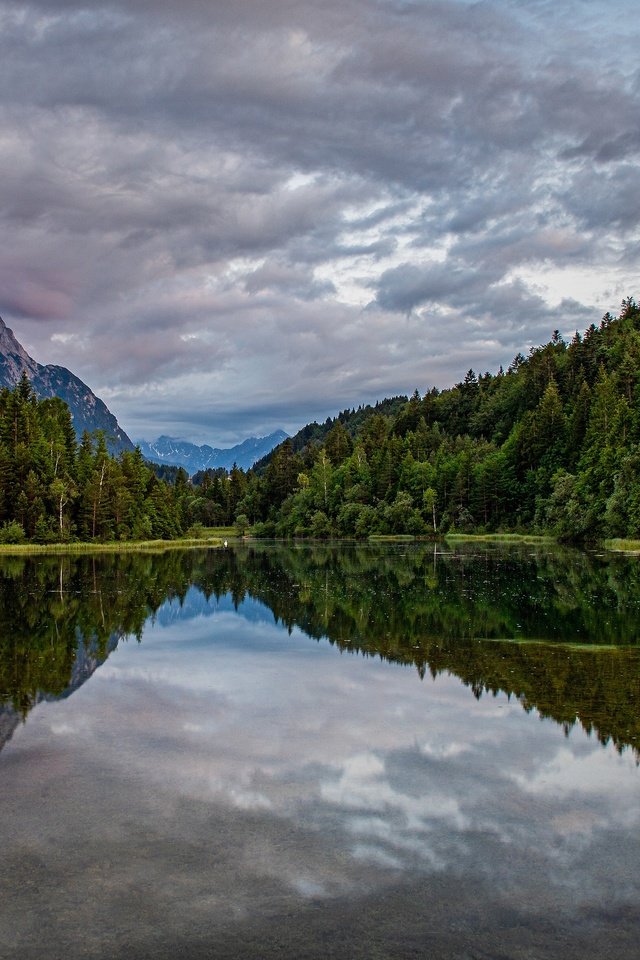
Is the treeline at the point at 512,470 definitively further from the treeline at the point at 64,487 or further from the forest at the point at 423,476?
the treeline at the point at 64,487

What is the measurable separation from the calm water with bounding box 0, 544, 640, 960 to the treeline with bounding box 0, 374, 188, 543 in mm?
81913

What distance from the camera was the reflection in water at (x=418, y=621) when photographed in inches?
798

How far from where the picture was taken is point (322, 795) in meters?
12.6

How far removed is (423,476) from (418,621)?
128m

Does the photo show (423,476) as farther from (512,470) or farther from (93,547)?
(93,547)

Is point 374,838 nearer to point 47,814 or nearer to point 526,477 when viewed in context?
point 47,814

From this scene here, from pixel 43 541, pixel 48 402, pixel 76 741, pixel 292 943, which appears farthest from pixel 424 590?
pixel 48 402

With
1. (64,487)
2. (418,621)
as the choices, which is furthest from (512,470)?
(418,621)

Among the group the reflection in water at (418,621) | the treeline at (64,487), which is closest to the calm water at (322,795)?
the reflection in water at (418,621)

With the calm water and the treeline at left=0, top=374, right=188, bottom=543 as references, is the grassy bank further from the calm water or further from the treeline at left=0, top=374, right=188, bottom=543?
the calm water

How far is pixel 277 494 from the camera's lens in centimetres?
19188

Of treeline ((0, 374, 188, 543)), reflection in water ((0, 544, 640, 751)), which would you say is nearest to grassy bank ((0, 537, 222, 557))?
treeline ((0, 374, 188, 543))

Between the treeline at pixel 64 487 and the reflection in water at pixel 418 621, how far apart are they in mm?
41044

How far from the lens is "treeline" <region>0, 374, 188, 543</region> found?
107 meters
